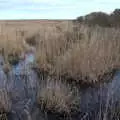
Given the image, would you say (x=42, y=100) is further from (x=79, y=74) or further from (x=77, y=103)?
(x=79, y=74)

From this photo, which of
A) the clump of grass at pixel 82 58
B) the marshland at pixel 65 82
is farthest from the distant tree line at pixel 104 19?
the clump of grass at pixel 82 58

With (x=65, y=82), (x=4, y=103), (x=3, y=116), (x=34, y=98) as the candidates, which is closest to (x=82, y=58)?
(x=65, y=82)

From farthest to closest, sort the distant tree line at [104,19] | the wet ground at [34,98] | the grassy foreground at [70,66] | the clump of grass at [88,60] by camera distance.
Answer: the distant tree line at [104,19], the clump of grass at [88,60], the grassy foreground at [70,66], the wet ground at [34,98]

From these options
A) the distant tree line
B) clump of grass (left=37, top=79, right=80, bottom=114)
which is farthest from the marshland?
the distant tree line

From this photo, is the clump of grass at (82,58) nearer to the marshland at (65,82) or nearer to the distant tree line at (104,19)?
the marshland at (65,82)

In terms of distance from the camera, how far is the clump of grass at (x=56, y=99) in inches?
198

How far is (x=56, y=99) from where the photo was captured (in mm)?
5051

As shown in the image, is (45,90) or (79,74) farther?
(79,74)

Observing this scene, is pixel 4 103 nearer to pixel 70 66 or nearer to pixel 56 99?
pixel 56 99

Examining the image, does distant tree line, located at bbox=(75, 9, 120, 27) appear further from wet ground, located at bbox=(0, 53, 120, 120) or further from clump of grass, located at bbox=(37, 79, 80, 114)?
clump of grass, located at bbox=(37, 79, 80, 114)

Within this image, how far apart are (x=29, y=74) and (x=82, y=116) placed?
96.2 inches

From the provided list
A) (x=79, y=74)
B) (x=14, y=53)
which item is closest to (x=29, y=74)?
(x=79, y=74)

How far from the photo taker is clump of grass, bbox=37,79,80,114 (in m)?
5.04

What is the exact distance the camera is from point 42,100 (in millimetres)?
5238
